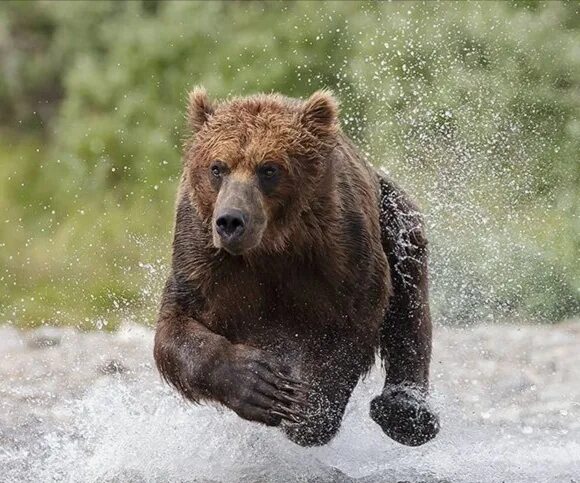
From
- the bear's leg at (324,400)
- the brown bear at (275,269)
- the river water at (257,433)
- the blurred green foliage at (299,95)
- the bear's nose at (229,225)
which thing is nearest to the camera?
the bear's nose at (229,225)

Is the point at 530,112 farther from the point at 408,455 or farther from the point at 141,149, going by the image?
the point at 408,455

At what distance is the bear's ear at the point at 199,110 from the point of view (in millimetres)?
5602

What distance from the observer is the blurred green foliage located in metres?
10.0

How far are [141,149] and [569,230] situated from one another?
15.4ft

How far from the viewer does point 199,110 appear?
18.4 ft

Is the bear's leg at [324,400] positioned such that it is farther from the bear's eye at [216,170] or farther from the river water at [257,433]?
the bear's eye at [216,170]

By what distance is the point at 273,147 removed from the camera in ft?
17.3

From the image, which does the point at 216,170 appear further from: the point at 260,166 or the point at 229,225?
the point at 229,225

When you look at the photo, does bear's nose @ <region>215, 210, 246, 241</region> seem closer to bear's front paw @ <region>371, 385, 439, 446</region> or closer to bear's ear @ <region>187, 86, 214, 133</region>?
bear's ear @ <region>187, 86, 214, 133</region>

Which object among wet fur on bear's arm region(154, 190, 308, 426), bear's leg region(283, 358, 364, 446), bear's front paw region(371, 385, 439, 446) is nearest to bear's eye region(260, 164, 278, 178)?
wet fur on bear's arm region(154, 190, 308, 426)

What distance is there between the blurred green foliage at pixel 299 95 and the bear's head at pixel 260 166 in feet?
9.28

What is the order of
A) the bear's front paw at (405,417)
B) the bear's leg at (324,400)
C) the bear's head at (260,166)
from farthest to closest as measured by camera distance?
the bear's front paw at (405,417)
the bear's leg at (324,400)
the bear's head at (260,166)

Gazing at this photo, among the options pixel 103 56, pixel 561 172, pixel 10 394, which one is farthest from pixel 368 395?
pixel 103 56

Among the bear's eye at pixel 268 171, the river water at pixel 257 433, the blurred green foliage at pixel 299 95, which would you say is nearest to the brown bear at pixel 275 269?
the bear's eye at pixel 268 171
